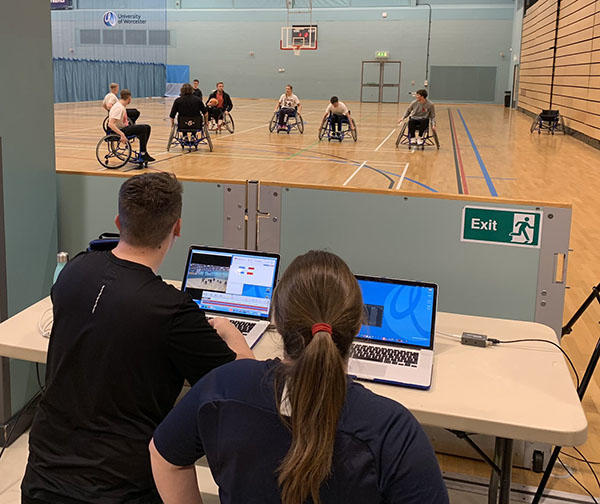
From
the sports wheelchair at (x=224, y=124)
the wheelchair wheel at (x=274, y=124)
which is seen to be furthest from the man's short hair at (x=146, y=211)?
the wheelchair wheel at (x=274, y=124)

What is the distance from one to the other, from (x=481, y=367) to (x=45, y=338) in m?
1.63

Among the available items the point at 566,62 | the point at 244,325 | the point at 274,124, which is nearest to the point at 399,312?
the point at 244,325

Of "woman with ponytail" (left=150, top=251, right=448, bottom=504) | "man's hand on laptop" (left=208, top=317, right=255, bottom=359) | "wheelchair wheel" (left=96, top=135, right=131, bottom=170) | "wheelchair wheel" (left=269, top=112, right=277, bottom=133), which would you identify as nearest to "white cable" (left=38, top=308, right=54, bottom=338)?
"man's hand on laptop" (left=208, top=317, right=255, bottom=359)

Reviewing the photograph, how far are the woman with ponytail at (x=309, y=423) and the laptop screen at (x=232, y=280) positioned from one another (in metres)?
1.41

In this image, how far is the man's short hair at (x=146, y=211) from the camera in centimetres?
191

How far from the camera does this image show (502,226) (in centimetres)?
323

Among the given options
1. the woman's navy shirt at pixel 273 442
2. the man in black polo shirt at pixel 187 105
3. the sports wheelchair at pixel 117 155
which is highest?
the man in black polo shirt at pixel 187 105

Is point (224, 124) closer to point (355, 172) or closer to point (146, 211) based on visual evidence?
point (355, 172)

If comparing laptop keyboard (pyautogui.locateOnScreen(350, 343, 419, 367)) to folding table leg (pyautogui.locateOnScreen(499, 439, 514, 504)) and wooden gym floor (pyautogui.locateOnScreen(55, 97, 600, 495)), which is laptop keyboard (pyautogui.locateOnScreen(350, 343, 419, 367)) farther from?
wooden gym floor (pyautogui.locateOnScreen(55, 97, 600, 495))

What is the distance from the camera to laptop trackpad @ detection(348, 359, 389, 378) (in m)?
2.27

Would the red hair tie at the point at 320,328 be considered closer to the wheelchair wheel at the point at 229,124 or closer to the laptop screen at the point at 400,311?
the laptop screen at the point at 400,311

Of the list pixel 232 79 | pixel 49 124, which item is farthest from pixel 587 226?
pixel 232 79

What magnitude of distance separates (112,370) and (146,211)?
1.50 feet

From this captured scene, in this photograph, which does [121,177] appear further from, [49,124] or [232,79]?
[232,79]
